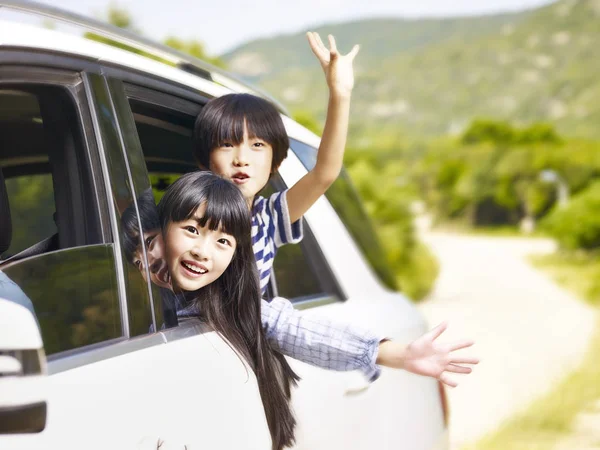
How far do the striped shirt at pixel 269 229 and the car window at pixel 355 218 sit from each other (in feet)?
1.44

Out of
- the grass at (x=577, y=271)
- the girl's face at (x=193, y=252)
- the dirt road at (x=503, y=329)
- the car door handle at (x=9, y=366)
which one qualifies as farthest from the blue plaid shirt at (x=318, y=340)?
the grass at (x=577, y=271)

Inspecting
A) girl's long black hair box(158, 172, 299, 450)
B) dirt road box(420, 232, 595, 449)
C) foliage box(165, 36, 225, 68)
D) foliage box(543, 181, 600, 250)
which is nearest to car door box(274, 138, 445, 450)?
girl's long black hair box(158, 172, 299, 450)

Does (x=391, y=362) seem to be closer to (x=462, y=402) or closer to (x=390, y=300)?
(x=390, y=300)

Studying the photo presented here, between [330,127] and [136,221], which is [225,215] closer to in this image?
[136,221]

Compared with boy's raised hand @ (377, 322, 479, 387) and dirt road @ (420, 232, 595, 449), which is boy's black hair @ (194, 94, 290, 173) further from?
dirt road @ (420, 232, 595, 449)

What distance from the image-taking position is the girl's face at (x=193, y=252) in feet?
6.73

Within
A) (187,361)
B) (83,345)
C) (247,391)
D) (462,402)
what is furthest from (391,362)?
(462,402)

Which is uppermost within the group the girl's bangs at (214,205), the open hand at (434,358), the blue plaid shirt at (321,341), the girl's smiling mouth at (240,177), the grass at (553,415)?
the girl's smiling mouth at (240,177)

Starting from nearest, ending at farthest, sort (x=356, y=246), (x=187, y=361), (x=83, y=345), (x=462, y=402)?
(x=83, y=345) < (x=187, y=361) < (x=356, y=246) < (x=462, y=402)

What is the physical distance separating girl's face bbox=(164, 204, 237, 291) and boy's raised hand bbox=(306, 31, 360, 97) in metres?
0.51

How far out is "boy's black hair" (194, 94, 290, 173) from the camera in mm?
2312

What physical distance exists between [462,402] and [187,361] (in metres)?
7.44

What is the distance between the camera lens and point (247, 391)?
210cm

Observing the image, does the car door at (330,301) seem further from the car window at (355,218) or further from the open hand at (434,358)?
the open hand at (434,358)
